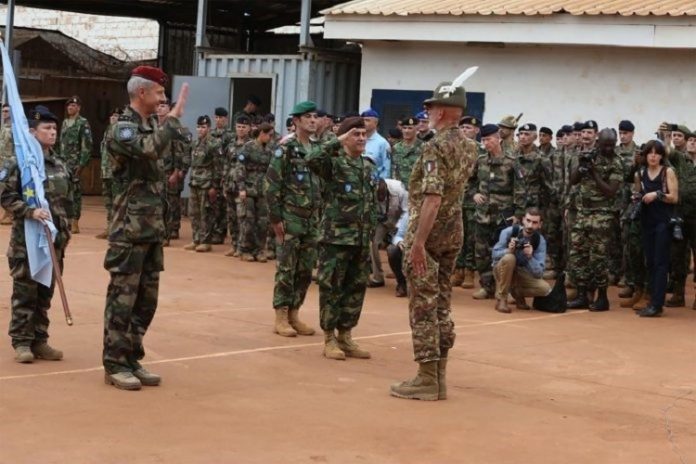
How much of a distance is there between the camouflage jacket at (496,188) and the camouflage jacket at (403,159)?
0.81 m

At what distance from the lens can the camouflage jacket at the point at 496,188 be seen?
521 inches

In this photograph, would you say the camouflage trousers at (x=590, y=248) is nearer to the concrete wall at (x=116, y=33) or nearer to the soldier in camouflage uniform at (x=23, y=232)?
the soldier in camouflage uniform at (x=23, y=232)

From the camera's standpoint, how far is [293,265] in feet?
31.7

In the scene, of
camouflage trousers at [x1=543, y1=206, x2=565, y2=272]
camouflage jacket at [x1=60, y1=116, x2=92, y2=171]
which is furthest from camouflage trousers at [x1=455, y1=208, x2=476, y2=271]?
camouflage jacket at [x1=60, y1=116, x2=92, y2=171]

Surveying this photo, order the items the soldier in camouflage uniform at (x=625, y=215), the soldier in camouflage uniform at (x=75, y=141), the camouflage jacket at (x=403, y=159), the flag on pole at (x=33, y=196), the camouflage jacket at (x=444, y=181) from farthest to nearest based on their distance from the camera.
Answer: the soldier in camouflage uniform at (x=75, y=141) → the camouflage jacket at (x=403, y=159) → the soldier in camouflage uniform at (x=625, y=215) → the flag on pole at (x=33, y=196) → the camouflage jacket at (x=444, y=181)

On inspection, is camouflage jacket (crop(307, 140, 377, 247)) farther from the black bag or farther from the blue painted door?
the blue painted door

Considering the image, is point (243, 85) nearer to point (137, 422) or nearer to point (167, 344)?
point (167, 344)

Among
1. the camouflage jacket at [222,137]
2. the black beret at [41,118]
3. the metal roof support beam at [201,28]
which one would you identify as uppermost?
the metal roof support beam at [201,28]

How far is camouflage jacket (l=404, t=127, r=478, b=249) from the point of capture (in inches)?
295

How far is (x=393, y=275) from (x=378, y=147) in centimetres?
154

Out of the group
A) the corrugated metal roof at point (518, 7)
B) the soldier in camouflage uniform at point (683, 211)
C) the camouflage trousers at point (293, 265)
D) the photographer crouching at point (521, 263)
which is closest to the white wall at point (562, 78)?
the corrugated metal roof at point (518, 7)

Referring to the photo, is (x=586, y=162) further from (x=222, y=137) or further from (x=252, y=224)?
(x=222, y=137)

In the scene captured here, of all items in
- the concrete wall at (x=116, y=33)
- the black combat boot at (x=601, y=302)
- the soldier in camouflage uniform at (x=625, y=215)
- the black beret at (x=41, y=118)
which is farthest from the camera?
the concrete wall at (x=116, y=33)

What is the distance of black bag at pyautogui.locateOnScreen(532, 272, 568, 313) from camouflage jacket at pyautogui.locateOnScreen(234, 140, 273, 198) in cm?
449
